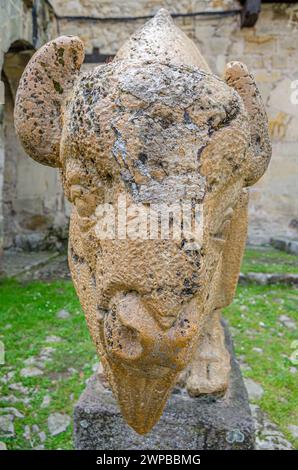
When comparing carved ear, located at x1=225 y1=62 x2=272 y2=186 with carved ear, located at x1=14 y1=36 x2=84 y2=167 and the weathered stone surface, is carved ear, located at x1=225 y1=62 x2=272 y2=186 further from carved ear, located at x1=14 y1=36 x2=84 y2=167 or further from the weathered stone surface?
the weathered stone surface

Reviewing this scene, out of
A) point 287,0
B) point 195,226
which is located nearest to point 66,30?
point 287,0

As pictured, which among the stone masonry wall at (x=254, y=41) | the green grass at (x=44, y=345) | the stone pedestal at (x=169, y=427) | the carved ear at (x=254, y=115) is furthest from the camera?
the stone masonry wall at (x=254, y=41)

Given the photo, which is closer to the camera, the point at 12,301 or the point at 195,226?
the point at 195,226

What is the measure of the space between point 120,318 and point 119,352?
2.9 inches

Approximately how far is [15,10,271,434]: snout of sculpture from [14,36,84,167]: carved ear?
189mm

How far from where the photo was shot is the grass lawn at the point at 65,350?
7.38 feet

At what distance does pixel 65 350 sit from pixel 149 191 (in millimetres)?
2372

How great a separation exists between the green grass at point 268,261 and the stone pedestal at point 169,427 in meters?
3.24

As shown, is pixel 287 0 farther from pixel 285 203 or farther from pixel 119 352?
pixel 119 352

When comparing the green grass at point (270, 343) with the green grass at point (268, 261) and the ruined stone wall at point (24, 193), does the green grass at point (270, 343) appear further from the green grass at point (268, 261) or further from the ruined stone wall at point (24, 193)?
the ruined stone wall at point (24, 193)

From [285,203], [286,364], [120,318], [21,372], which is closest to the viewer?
[120,318]

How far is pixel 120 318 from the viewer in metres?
0.82

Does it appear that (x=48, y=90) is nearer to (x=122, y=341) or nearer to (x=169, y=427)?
(x=122, y=341)

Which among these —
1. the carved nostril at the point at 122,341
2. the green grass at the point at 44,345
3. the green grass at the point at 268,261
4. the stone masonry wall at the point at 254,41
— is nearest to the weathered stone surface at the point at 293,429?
the green grass at the point at 44,345
